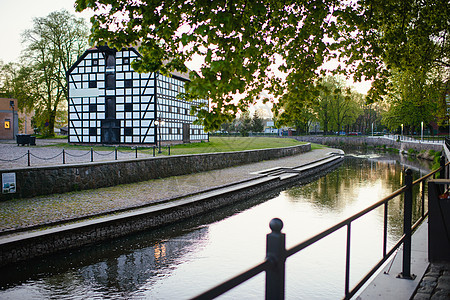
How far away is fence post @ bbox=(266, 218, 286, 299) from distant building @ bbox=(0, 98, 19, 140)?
47.8 metres

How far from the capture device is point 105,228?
382 inches

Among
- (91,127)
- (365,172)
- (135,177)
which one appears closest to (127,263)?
(135,177)

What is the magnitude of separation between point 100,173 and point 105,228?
560 centimetres

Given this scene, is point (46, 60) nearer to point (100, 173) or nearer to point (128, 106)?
point (128, 106)

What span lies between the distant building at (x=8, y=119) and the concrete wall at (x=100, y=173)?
32.5 meters

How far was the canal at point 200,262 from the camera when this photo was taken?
283 inches

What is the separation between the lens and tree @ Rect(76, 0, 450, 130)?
5.52 m

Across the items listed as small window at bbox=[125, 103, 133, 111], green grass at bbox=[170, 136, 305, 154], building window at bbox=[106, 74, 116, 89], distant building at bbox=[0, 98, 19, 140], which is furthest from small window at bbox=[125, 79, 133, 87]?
distant building at bbox=[0, 98, 19, 140]

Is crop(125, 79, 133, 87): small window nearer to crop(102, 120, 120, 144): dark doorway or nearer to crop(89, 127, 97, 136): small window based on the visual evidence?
crop(102, 120, 120, 144): dark doorway

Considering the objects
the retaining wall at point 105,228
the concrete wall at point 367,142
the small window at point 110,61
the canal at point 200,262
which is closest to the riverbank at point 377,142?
the concrete wall at point 367,142

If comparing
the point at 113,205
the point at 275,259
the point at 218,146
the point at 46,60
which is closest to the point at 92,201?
the point at 113,205

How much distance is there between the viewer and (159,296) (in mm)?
6938

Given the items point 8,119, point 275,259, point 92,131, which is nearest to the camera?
point 275,259

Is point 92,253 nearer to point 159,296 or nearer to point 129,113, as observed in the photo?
point 159,296
